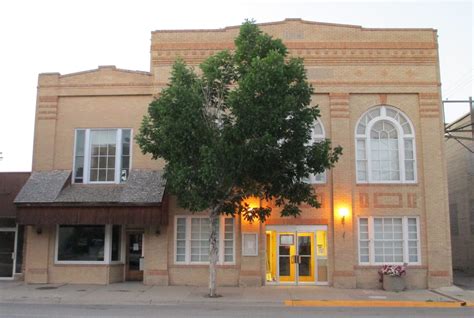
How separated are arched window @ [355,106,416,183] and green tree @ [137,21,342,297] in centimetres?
422

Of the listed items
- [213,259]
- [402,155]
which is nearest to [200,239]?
[213,259]

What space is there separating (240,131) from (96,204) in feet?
23.4

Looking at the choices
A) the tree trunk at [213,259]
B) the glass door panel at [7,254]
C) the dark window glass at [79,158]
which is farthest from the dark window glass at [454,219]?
the glass door panel at [7,254]

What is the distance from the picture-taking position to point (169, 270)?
69.7 feet

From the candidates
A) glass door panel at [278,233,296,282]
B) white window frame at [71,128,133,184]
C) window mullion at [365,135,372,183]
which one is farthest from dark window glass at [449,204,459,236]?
white window frame at [71,128,133,184]

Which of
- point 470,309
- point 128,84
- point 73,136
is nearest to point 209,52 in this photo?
point 128,84

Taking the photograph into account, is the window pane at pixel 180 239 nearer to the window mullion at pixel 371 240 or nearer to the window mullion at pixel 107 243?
the window mullion at pixel 107 243

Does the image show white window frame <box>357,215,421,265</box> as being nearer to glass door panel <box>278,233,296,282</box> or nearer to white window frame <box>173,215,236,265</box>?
glass door panel <box>278,233,296,282</box>

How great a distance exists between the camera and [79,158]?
22.5 meters

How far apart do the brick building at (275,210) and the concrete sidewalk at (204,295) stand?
104 centimetres

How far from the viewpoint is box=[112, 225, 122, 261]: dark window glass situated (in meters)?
22.0

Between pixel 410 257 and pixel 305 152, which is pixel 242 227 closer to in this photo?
pixel 305 152

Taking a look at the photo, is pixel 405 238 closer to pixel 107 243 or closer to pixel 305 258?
pixel 305 258

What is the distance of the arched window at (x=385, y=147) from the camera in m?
21.8
